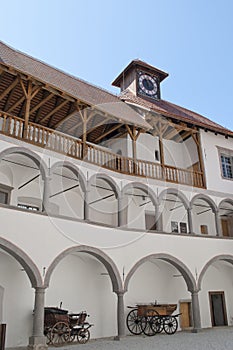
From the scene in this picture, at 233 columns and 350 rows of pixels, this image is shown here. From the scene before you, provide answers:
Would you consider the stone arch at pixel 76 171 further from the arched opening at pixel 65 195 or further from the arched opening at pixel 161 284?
the arched opening at pixel 161 284

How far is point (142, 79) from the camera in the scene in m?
21.2

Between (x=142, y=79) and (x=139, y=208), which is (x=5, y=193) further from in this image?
(x=142, y=79)

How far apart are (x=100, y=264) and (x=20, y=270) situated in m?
3.16

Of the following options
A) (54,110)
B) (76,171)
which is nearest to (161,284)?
(76,171)

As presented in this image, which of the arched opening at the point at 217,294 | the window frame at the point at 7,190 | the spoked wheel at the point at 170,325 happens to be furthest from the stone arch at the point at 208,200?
the window frame at the point at 7,190

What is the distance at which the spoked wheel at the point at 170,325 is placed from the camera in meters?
13.7

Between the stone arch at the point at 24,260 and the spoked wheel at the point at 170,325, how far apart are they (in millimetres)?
5396

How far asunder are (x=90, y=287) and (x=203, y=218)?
704 centimetres

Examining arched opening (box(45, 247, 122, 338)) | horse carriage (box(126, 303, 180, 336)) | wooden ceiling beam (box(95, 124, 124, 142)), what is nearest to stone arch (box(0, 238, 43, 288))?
arched opening (box(45, 247, 122, 338))

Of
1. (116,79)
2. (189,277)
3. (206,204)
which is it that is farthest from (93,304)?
(116,79)

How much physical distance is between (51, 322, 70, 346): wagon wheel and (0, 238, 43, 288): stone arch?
144 centimetres

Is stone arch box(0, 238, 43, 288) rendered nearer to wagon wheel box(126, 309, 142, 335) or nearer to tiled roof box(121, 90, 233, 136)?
wagon wheel box(126, 309, 142, 335)

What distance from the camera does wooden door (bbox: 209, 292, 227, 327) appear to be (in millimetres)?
16361

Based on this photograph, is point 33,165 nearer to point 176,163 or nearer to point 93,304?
point 93,304
